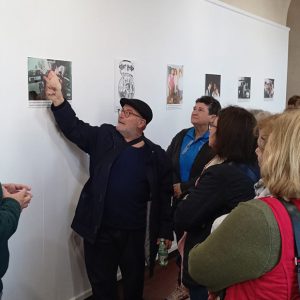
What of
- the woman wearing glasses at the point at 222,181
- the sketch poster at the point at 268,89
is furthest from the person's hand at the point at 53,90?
the sketch poster at the point at 268,89

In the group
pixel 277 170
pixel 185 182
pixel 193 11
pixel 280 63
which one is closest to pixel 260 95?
pixel 280 63

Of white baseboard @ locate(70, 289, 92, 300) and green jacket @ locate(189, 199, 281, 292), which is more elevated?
green jacket @ locate(189, 199, 281, 292)

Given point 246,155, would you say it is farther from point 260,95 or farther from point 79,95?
point 260,95

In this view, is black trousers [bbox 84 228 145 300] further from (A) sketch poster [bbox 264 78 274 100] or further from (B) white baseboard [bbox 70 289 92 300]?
(A) sketch poster [bbox 264 78 274 100]

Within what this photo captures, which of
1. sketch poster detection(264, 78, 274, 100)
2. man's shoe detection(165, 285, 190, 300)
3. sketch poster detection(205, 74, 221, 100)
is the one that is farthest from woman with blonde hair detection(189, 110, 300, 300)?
sketch poster detection(264, 78, 274, 100)

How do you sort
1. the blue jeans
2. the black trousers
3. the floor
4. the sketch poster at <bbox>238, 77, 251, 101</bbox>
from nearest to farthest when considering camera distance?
1. the blue jeans
2. the black trousers
3. the floor
4. the sketch poster at <bbox>238, 77, 251, 101</bbox>

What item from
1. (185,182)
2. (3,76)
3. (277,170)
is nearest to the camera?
(277,170)

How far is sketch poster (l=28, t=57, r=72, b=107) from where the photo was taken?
240 centimetres

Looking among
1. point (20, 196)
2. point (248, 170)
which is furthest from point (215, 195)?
point (20, 196)

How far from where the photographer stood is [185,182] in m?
3.03

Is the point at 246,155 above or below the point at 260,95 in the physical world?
below

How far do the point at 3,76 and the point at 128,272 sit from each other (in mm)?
1483

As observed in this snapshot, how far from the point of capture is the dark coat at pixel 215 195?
69.4 inches

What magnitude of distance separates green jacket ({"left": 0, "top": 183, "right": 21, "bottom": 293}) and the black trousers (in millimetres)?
1041
